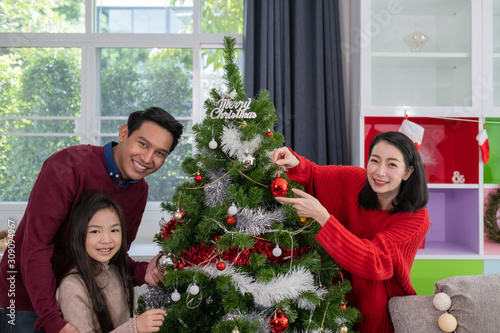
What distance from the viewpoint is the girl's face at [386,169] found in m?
1.51

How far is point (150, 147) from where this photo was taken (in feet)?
5.30

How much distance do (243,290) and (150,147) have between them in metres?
0.70

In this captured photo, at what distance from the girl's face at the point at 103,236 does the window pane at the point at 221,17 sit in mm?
1900

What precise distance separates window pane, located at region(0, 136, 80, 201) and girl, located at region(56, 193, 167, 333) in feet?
5.39

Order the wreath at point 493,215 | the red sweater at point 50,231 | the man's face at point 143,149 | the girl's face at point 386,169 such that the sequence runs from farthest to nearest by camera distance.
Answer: the wreath at point 493,215
the man's face at point 143,149
the girl's face at point 386,169
the red sweater at point 50,231

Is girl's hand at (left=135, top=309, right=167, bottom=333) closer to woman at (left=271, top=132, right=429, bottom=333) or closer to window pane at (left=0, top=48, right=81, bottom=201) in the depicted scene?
woman at (left=271, top=132, right=429, bottom=333)

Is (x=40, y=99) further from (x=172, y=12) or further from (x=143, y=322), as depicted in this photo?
(x=143, y=322)

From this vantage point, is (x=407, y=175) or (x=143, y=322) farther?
(x=407, y=175)

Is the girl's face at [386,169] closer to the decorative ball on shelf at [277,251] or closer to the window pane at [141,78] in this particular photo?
the decorative ball on shelf at [277,251]

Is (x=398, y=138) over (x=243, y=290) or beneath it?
over

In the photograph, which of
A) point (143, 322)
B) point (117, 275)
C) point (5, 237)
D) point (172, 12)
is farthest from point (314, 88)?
point (5, 237)

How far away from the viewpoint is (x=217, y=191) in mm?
1318

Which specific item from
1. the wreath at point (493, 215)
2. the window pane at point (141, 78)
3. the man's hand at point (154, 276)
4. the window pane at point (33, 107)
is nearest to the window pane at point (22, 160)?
the window pane at point (33, 107)

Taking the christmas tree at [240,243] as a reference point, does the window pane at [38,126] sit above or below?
above
